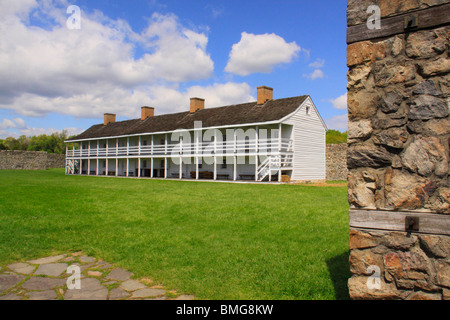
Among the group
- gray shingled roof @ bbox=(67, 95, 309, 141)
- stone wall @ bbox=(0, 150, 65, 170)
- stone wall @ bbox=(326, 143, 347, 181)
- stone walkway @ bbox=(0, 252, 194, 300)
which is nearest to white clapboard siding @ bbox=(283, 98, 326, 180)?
gray shingled roof @ bbox=(67, 95, 309, 141)

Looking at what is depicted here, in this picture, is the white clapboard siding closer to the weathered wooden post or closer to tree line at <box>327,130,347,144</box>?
the weathered wooden post

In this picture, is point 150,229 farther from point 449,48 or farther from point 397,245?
point 449,48

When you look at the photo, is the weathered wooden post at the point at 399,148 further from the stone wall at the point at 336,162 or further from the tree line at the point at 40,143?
the tree line at the point at 40,143

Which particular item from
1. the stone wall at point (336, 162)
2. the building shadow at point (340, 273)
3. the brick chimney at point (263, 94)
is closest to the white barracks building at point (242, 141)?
the brick chimney at point (263, 94)

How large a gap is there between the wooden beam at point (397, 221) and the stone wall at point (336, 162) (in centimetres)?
Result: 2792

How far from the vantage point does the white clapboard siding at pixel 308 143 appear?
26672mm

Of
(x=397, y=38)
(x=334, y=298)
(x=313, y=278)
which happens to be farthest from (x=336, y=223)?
(x=397, y=38)

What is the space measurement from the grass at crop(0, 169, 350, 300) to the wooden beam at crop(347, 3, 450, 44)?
9.51 ft

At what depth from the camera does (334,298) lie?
4.03m

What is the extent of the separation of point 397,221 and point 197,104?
33.2 meters

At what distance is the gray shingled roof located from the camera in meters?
26.3

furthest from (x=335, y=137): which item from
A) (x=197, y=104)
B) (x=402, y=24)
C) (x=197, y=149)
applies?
(x=402, y=24)

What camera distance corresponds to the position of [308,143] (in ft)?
92.0
